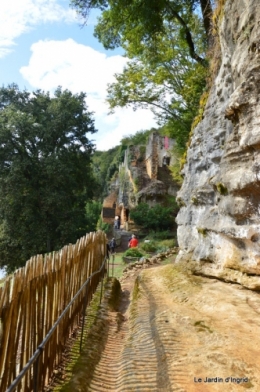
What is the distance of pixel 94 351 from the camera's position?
4.49 metres

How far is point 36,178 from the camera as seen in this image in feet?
58.5

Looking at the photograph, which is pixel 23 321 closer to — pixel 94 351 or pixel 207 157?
pixel 94 351

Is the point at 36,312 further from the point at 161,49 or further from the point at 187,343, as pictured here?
the point at 161,49

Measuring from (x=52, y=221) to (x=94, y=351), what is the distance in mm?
14198

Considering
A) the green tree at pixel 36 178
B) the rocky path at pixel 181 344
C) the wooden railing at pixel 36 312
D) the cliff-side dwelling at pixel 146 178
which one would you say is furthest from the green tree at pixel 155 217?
the wooden railing at pixel 36 312

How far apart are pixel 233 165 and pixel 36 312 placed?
4929 millimetres

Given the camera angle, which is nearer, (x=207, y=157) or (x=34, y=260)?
(x=34, y=260)

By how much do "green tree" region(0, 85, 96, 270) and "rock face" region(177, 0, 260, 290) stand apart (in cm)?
1067

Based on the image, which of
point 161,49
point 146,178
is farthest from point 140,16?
point 146,178

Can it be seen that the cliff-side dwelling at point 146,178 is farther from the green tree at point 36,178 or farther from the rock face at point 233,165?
the rock face at point 233,165

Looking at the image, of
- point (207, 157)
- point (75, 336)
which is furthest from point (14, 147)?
point (75, 336)

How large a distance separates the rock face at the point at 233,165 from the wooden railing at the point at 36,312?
11.1ft

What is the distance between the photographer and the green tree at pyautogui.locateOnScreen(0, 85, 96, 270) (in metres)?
17.1

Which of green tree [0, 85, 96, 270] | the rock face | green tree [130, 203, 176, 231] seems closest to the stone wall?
green tree [130, 203, 176, 231]
